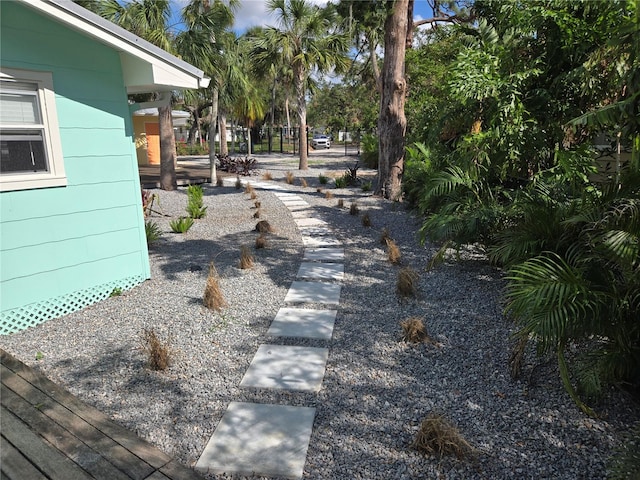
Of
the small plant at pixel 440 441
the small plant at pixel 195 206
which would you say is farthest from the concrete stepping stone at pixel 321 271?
the small plant at pixel 195 206

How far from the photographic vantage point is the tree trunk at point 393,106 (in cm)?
966

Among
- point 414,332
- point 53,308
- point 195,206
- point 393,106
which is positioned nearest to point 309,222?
point 195,206

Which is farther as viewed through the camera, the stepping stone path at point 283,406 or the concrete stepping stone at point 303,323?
the concrete stepping stone at point 303,323

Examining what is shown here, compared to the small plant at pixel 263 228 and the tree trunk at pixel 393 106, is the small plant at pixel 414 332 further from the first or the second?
the tree trunk at pixel 393 106

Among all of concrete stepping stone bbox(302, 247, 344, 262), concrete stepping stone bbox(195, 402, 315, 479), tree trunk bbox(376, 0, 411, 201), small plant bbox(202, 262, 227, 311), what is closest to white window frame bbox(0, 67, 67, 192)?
small plant bbox(202, 262, 227, 311)

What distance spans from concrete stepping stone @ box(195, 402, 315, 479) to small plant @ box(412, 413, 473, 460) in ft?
2.23

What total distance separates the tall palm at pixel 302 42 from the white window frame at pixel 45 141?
1269cm

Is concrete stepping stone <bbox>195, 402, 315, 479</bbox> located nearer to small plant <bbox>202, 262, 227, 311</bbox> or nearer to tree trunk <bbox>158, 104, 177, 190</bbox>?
small plant <bbox>202, 262, 227, 311</bbox>

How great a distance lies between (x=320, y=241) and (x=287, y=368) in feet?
13.6

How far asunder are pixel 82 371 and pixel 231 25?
11.7 metres

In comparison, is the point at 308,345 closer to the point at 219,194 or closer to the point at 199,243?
the point at 199,243

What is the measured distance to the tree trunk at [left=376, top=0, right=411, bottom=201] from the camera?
966 cm

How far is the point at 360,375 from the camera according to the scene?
3.33 m

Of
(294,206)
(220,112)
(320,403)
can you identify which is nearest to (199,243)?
(294,206)
